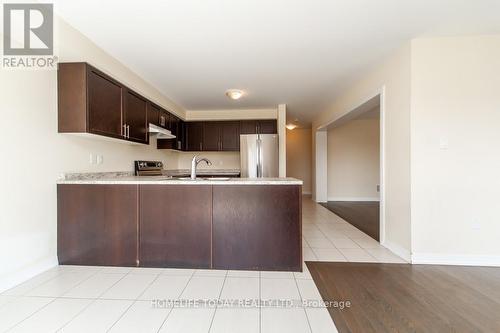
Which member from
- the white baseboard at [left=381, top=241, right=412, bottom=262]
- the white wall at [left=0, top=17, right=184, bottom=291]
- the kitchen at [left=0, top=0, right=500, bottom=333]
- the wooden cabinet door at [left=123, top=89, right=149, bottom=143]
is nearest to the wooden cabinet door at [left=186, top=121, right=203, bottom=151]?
the wooden cabinet door at [left=123, top=89, right=149, bottom=143]

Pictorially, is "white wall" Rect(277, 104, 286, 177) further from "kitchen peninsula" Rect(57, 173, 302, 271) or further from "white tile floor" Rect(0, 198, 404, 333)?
"kitchen peninsula" Rect(57, 173, 302, 271)

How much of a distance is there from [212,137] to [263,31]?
128 inches

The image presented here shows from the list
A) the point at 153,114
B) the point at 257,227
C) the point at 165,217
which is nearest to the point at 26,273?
the point at 165,217

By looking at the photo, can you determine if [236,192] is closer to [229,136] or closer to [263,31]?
[263,31]

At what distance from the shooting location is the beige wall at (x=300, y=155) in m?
7.74

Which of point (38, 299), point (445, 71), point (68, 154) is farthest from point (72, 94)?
point (445, 71)

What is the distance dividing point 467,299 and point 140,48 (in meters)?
3.87

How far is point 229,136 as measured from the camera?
17.0 feet

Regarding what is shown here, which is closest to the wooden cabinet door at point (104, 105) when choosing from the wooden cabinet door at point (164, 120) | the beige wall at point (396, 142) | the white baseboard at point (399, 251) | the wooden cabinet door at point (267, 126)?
the wooden cabinet door at point (164, 120)

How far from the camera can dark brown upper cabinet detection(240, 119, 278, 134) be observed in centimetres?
511

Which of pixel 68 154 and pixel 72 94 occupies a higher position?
pixel 72 94

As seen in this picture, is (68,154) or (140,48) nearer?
(68,154)

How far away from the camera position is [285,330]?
137 centimetres

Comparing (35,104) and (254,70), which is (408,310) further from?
(35,104)
